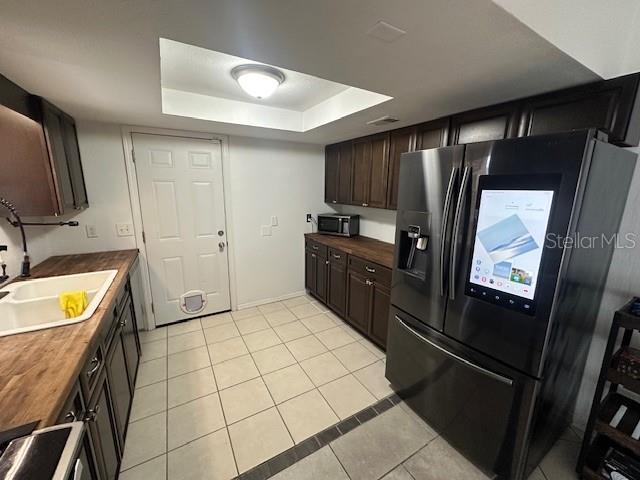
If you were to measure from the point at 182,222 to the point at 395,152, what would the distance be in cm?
240

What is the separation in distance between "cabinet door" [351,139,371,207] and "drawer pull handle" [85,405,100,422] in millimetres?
2632

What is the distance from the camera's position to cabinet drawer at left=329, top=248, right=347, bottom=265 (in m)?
2.95

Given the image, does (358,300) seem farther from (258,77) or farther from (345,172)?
(258,77)

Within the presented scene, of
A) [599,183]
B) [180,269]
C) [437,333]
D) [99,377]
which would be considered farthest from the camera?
[180,269]

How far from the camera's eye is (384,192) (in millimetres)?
2732

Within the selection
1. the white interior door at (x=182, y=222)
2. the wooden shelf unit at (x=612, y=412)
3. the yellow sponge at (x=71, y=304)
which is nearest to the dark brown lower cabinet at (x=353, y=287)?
the white interior door at (x=182, y=222)

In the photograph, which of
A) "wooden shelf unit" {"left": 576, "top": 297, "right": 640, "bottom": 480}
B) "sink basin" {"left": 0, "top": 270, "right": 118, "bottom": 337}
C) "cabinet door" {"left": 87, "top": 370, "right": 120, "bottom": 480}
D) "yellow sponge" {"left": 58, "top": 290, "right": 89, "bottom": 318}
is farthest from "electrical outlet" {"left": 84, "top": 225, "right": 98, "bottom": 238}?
"wooden shelf unit" {"left": 576, "top": 297, "right": 640, "bottom": 480}

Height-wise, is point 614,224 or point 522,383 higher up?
point 614,224

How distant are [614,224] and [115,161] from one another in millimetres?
3869

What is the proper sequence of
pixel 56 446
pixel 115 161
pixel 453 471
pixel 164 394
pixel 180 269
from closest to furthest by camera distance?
pixel 56 446
pixel 453 471
pixel 164 394
pixel 115 161
pixel 180 269

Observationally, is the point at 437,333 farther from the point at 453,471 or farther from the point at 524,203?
the point at 524,203

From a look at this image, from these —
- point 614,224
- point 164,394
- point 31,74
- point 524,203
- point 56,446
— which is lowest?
point 164,394

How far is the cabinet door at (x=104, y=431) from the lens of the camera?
116 centimetres

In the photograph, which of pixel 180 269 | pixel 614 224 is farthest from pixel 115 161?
pixel 614 224
